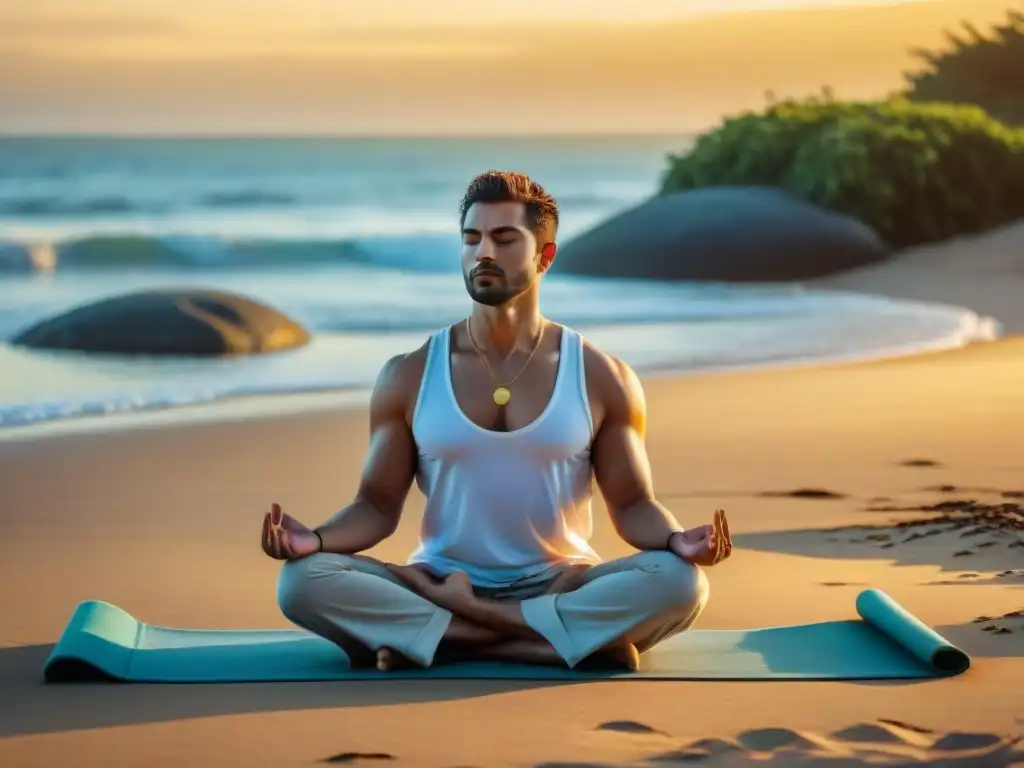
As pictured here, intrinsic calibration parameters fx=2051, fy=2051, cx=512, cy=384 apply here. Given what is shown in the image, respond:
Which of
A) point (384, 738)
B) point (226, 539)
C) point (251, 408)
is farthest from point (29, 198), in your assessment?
point (384, 738)

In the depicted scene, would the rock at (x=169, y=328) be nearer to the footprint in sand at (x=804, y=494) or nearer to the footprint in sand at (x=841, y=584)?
the footprint in sand at (x=804, y=494)

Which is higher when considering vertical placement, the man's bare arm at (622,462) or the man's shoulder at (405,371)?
the man's shoulder at (405,371)

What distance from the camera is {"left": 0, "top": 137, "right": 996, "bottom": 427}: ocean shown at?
41.8ft

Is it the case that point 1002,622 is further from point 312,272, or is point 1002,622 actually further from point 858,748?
point 312,272

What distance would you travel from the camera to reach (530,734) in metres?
4.53

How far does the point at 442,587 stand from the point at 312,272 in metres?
19.9

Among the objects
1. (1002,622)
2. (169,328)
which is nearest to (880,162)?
(169,328)

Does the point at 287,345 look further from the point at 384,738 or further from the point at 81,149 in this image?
the point at 81,149

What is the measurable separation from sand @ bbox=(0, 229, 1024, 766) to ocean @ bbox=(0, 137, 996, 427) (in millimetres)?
1407

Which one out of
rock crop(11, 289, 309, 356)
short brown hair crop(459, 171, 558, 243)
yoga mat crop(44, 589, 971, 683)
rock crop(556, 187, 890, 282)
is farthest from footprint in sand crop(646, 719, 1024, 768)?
rock crop(556, 187, 890, 282)

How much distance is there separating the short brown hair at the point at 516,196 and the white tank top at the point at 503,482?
0.36m

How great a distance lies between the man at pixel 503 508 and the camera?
5.04 meters

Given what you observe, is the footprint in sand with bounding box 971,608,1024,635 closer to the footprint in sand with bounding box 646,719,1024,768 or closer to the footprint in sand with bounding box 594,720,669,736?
the footprint in sand with bounding box 646,719,1024,768

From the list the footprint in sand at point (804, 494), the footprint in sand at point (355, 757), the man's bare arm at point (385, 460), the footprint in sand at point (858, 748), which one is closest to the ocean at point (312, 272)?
the footprint in sand at point (804, 494)
